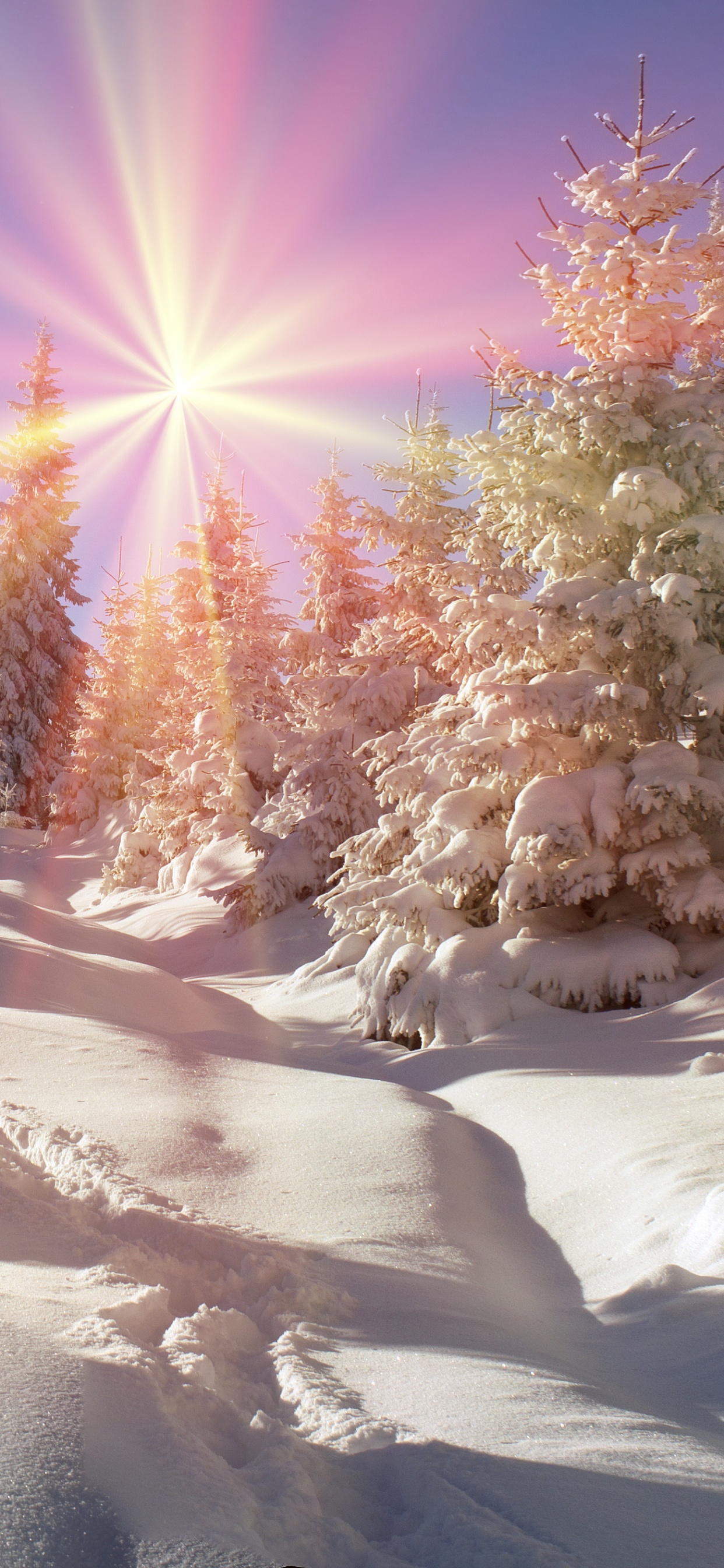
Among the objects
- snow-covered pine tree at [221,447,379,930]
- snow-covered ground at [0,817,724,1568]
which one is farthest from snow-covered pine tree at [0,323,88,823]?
snow-covered ground at [0,817,724,1568]

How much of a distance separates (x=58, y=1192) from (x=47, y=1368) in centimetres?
143

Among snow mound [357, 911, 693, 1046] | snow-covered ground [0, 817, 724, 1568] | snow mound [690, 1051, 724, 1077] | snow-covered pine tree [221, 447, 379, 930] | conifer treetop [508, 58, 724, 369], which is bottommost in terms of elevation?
snow-covered ground [0, 817, 724, 1568]

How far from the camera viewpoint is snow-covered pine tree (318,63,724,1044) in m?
7.35

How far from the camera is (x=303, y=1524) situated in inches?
59.6

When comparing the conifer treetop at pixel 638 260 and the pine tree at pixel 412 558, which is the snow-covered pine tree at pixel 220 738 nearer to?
the pine tree at pixel 412 558

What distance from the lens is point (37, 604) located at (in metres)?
33.2

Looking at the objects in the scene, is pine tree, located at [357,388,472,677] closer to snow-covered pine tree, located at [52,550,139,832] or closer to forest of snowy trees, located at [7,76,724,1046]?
forest of snowy trees, located at [7,76,724,1046]

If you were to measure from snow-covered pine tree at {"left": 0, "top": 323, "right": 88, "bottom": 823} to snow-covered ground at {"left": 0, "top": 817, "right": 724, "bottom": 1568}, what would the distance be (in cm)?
2890

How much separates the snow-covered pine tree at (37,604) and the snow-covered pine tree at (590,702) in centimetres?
2674

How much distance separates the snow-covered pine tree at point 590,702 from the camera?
7.35m

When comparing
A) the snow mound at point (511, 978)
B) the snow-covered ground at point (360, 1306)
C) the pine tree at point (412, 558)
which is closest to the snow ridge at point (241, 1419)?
the snow-covered ground at point (360, 1306)

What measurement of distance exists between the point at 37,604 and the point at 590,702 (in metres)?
29.8

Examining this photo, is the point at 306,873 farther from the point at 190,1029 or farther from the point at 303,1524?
the point at 303,1524

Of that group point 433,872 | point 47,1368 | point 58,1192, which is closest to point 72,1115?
point 58,1192
